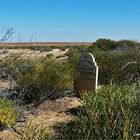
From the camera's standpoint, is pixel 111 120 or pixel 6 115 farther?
pixel 6 115

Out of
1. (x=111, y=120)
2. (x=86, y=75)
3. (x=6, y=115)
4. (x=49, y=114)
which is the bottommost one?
(x=49, y=114)

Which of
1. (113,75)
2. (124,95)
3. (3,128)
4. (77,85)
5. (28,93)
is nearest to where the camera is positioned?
(124,95)

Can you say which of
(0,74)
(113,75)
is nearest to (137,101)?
(0,74)

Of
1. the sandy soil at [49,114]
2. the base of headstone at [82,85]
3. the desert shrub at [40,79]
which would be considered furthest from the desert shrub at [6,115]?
the base of headstone at [82,85]

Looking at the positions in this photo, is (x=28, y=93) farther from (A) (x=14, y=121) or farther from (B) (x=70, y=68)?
(A) (x=14, y=121)

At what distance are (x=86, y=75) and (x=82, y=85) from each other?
394mm

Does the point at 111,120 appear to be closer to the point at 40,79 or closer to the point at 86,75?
the point at 40,79

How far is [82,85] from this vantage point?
1684 centimetres

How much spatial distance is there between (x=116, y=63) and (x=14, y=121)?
13.3 metres

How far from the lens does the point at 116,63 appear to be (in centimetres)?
2439

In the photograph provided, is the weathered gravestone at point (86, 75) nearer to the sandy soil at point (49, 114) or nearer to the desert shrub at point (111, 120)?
the sandy soil at point (49, 114)

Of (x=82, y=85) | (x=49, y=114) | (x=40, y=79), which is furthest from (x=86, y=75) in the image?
(x=49, y=114)

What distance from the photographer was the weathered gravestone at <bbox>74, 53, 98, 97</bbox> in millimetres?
16594

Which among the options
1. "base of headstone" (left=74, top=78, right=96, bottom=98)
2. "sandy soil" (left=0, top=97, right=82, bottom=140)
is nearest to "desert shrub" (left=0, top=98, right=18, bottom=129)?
"sandy soil" (left=0, top=97, right=82, bottom=140)
